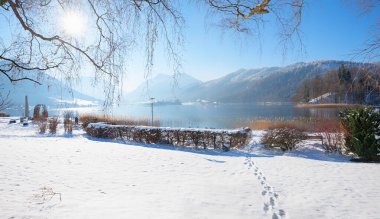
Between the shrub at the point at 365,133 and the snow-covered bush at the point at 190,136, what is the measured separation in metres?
4.29

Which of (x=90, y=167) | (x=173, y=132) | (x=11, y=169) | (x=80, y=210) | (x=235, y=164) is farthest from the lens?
(x=173, y=132)

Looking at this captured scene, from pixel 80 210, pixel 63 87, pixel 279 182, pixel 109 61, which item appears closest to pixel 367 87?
pixel 279 182

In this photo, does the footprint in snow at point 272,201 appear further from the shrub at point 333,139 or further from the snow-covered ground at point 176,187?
the shrub at point 333,139

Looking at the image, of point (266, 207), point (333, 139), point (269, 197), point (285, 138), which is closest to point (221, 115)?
point (285, 138)

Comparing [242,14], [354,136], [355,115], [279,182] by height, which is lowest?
[279,182]

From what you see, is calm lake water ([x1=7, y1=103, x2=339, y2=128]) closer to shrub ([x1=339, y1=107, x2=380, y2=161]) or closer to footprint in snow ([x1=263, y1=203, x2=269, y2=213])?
footprint in snow ([x1=263, y1=203, x2=269, y2=213])

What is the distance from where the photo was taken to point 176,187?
5664 millimetres

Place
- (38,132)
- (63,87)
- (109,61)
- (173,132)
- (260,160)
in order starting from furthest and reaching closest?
(38,132), (173,132), (260,160), (63,87), (109,61)

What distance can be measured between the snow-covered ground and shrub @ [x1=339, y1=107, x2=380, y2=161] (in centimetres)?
116

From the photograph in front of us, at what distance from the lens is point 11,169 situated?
6.38 m

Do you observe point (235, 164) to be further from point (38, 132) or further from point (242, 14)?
point (38, 132)

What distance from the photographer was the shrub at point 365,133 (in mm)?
9844

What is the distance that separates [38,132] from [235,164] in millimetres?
13700

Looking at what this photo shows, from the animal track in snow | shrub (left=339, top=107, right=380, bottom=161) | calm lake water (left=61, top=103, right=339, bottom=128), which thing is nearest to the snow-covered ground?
the animal track in snow
